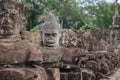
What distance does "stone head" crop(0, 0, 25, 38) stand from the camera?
4766 mm

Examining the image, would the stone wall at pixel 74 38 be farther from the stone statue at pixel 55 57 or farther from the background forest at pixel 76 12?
the background forest at pixel 76 12

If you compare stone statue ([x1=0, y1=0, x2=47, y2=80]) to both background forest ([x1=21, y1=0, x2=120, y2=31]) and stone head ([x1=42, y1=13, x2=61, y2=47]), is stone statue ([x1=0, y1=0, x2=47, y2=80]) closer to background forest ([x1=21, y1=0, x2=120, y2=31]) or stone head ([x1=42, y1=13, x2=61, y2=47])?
stone head ([x1=42, y1=13, x2=61, y2=47])

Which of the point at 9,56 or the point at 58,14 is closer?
the point at 9,56

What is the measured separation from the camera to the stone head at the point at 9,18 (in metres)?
4.77

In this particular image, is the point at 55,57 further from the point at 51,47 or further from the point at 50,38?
the point at 50,38

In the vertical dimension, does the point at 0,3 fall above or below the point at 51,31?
above

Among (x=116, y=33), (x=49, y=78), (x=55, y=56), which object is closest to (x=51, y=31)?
(x=55, y=56)

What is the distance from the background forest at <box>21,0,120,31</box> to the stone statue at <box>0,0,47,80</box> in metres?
30.4

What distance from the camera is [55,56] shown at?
242 inches

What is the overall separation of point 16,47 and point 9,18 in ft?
1.36

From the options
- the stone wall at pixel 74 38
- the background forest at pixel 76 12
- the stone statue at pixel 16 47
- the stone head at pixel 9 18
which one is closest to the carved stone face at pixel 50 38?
the stone wall at pixel 74 38

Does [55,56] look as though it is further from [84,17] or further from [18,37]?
[84,17]

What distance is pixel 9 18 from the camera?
15.8ft

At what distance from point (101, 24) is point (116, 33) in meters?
25.5
